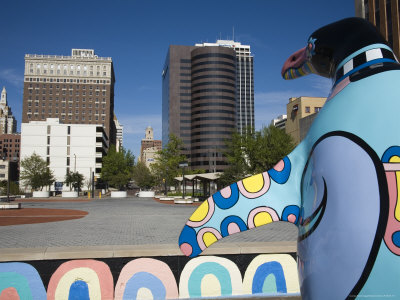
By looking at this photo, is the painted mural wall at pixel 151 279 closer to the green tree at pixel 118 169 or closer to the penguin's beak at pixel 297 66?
the penguin's beak at pixel 297 66

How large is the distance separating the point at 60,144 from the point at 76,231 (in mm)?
70157

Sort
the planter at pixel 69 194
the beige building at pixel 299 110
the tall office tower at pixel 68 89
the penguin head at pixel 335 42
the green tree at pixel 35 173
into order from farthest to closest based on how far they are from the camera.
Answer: the tall office tower at pixel 68 89, the beige building at pixel 299 110, the green tree at pixel 35 173, the planter at pixel 69 194, the penguin head at pixel 335 42

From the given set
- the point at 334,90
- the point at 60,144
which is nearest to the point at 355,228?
the point at 334,90

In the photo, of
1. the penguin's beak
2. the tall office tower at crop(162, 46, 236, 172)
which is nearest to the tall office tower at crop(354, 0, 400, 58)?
the penguin's beak

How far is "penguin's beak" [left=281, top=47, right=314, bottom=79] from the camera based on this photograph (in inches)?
105

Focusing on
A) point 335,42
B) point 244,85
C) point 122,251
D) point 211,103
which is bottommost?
point 122,251

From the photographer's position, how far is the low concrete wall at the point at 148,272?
13.5 ft

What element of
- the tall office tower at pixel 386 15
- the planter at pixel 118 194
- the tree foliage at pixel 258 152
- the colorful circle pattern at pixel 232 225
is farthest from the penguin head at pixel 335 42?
the planter at pixel 118 194

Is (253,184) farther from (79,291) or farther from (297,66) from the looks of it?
(79,291)

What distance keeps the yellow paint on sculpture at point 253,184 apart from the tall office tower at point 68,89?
111171 mm

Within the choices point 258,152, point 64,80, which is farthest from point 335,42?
point 64,80

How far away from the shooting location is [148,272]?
438 centimetres

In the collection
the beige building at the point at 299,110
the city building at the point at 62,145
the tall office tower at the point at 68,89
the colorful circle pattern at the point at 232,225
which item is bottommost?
the colorful circle pattern at the point at 232,225

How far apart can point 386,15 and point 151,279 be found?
42.2 m
